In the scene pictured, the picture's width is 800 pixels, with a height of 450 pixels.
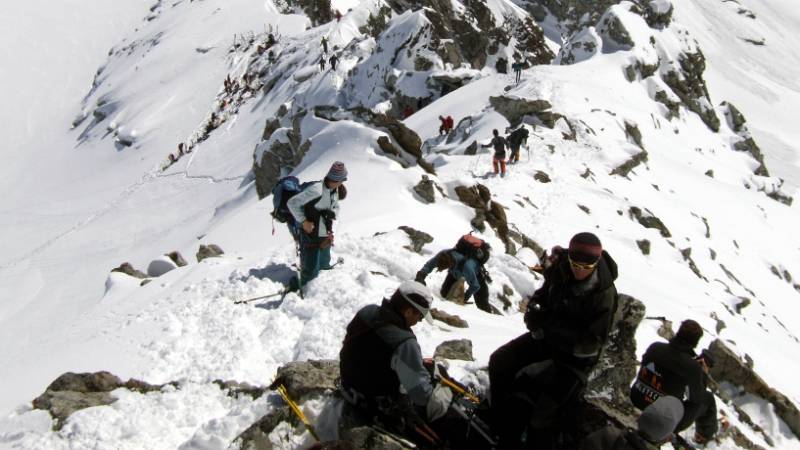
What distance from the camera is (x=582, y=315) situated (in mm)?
4715

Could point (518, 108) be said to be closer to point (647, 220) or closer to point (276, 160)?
point (647, 220)

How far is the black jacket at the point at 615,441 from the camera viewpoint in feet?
13.1

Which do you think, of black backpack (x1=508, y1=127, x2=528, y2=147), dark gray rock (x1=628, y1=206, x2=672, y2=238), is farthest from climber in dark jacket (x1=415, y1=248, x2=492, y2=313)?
dark gray rock (x1=628, y1=206, x2=672, y2=238)

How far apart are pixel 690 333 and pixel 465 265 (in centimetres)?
436

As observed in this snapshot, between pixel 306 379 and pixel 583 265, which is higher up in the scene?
pixel 583 265

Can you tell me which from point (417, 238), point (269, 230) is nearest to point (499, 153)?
point (417, 238)

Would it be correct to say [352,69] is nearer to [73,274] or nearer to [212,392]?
[73,274]

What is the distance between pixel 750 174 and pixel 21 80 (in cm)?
6905

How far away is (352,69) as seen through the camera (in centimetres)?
4597

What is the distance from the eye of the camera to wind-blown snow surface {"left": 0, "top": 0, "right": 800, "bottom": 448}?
711 cm

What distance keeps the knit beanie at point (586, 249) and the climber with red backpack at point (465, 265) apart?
16.5 ft

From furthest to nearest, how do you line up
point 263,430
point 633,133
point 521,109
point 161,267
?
point 633,133
point 521,109
point 161,267
point 263,430

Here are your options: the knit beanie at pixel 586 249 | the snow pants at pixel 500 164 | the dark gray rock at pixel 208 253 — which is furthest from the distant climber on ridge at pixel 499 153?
the knit beanie at pixel 586 249

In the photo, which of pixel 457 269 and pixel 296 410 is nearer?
pixel 296 410
